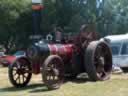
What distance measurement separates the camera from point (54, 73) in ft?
45.8

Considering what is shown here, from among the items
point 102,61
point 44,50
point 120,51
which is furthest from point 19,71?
point 120,51

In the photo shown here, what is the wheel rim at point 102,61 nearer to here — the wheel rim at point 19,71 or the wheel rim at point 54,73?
the wheel rim at point 54,73

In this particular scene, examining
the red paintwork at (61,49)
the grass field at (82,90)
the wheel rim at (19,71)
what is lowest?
the grass field at (82,90)

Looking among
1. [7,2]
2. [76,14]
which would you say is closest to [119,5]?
[76,14]

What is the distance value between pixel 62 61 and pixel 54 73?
2.65 feet

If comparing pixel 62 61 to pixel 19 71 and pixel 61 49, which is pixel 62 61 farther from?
pixel 19 71

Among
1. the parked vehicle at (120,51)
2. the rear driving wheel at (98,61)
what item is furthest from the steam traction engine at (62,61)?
the parked vehicle at (120,51)

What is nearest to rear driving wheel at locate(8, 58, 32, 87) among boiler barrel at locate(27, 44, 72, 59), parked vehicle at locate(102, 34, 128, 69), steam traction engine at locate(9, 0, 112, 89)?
steam traction engine at locate(9, 0, 112, 89)

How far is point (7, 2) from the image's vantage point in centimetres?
4466

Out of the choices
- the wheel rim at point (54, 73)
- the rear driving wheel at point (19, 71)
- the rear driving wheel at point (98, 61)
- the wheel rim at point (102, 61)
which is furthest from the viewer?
the wheel rim at point (102, 61)

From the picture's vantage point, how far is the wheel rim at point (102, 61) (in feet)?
52.3

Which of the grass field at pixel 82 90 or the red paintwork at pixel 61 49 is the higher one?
the red paintwork at pixel 61 49

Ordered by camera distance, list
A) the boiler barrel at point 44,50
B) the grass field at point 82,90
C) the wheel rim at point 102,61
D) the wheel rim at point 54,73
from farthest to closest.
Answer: the wheel rim at point 102,61
the boiler barrel at point 44,50
the wheel rim at point 54,73
the grass field at point 82,90

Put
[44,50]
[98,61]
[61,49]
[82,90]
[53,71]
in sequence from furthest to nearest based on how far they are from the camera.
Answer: [98,61] → [61,49] → [44,50] → [53,71] → [82,90]
